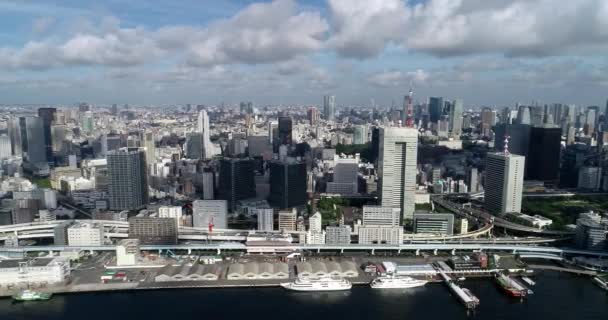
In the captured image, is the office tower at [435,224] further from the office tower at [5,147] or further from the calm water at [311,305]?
the office tower at [5,147]

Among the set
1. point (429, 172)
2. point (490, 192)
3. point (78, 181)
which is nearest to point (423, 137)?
point (429, 172)

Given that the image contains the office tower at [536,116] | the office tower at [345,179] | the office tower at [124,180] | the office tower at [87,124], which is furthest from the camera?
the office tower at [87,124]

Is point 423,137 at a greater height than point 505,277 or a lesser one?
greater

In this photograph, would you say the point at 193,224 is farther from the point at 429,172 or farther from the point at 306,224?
the point at 429,172

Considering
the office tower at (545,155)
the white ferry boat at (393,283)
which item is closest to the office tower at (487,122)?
the office tower at (545,155)

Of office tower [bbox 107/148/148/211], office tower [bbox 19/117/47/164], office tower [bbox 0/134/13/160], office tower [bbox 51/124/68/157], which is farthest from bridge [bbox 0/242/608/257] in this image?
office tower [bbox 51/124/68/157]

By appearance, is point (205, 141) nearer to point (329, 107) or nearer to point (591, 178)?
point (591, 178)

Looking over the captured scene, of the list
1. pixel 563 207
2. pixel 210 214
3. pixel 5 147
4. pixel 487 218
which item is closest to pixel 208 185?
pixel 210 214
